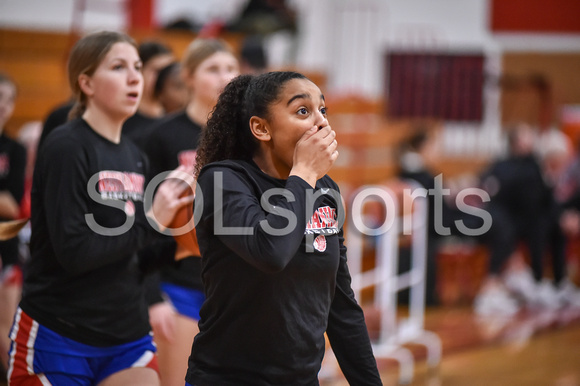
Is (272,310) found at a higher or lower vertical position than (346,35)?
lower

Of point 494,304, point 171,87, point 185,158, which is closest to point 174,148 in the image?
point 185,158

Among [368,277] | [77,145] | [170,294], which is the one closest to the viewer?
[77,145]

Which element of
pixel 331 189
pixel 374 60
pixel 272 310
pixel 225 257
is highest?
pixel 374 60

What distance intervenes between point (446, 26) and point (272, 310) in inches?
462

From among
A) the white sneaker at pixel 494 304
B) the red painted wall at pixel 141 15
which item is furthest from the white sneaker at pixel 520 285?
the red painted wall at pixel 141 15

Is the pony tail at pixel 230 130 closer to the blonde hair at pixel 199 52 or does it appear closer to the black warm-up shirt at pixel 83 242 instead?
the black warm-up shirt at pixel 83 242

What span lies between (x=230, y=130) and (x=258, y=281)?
1.33 ft

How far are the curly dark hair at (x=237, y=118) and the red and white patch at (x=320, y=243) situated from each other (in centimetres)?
27

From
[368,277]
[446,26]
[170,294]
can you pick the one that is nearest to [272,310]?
[170,294]

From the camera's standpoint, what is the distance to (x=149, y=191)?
98.0 inches

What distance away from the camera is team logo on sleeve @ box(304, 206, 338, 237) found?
5.63ft

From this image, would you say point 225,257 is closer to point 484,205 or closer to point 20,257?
point 20,257

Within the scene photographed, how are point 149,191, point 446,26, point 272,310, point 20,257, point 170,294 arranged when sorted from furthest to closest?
point 446,26
point 20,257
point 170,294
point 149,191
point 272,310

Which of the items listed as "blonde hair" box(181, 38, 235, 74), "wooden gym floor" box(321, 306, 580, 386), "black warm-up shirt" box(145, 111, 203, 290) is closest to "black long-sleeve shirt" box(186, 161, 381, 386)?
"black warm-up shirt" box(145, 111, 203, 290)
